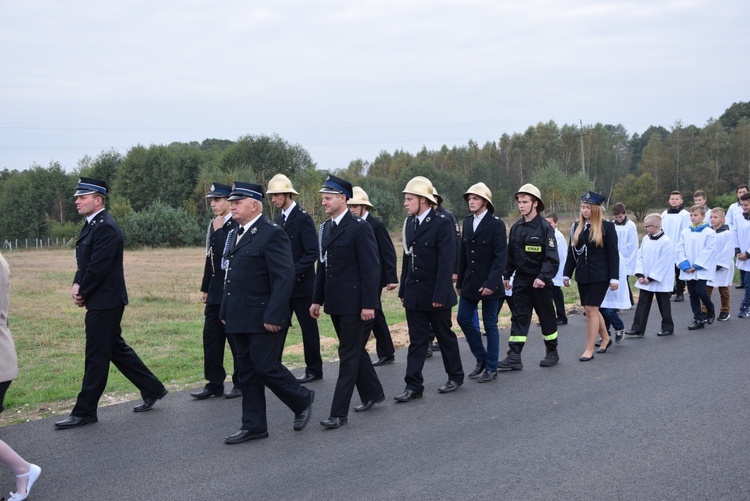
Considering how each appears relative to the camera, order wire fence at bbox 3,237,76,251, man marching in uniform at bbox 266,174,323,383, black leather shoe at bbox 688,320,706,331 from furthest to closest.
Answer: wire fence at bbox 3,237,76,251, black leather shoe at bbox 688,320,706,331, man marching in uniform at bbox 266,174,323,383

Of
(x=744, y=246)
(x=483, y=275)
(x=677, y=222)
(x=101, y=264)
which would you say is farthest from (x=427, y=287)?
(x=677, y=222)

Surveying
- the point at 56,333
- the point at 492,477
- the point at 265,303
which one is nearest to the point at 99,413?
the point at 265,303

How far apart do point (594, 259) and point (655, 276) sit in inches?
86.2

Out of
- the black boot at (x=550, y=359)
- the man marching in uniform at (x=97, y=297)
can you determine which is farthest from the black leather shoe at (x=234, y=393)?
the black boot at (x=550, y=359)

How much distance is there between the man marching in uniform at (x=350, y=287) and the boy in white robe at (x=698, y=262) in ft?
21.5

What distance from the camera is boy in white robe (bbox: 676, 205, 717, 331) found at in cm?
1124

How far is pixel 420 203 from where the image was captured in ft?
24.3

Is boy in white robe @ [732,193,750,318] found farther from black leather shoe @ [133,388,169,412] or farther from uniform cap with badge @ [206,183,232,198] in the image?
black leather shoe @ [133,388,169,412]

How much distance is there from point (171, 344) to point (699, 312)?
8.62 meters

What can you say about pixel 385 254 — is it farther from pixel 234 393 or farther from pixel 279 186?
pixel 234 393

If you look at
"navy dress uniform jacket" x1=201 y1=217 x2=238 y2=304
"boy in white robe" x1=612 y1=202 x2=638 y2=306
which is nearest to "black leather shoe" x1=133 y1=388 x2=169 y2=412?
"navy dress uniform jacket" x1=201 y1=217 x2=238 y2=304

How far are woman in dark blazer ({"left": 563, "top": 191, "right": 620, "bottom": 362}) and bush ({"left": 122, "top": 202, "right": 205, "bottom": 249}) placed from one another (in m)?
51.4

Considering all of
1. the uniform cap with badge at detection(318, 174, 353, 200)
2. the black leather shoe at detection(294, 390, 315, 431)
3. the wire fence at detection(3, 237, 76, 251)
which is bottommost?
the wire fence at detection(3, 237, 76, 251)

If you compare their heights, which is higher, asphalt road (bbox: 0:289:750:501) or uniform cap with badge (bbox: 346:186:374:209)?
uniform cap with badge (bbox: 346:186:374:209)
